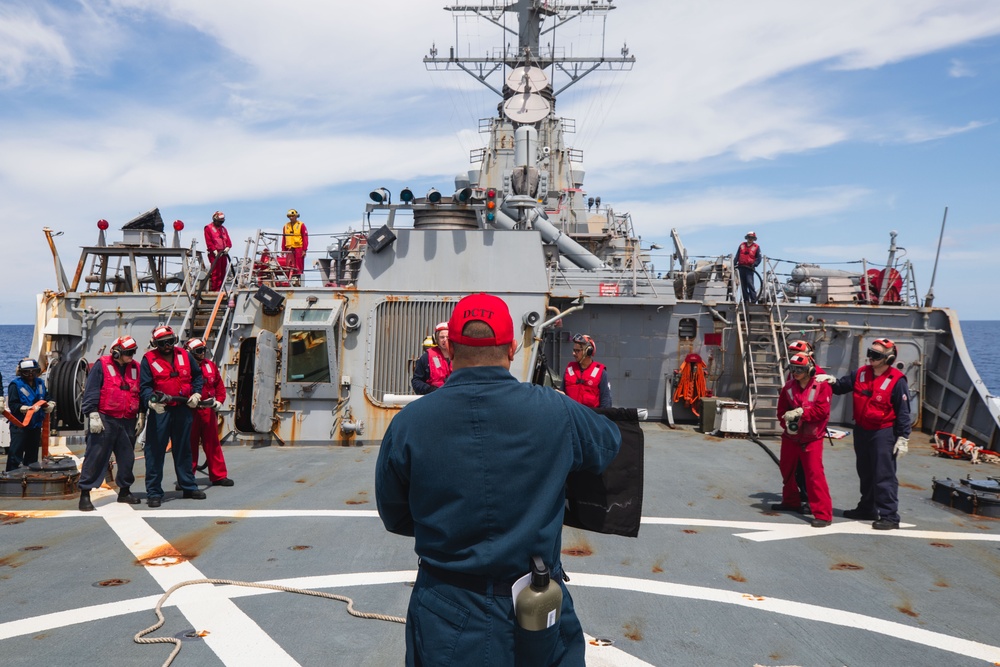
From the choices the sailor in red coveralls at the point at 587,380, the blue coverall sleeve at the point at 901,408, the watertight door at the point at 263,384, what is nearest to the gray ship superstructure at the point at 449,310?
the watertight door at the point at 263,384

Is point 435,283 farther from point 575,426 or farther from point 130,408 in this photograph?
point 575,426

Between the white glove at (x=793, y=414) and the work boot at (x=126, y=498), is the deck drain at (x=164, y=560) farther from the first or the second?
the white glove at (x=793, y=414)

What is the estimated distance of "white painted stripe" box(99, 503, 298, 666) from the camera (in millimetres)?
3402

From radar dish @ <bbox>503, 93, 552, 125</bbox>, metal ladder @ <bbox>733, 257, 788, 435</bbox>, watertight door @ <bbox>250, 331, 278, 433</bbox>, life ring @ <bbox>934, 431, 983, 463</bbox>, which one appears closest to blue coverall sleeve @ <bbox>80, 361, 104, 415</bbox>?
watertight door @ <bbox>250, 331, 278, 433</bbox>

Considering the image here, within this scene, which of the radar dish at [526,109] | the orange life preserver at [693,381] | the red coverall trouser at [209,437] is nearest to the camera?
the red coverall trouser at [209,437]

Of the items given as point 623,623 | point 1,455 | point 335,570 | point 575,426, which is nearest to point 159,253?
point 1,455

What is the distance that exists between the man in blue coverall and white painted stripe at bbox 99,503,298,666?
1.58m

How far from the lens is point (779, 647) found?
3.61 metres

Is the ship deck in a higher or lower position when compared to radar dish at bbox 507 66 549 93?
lower

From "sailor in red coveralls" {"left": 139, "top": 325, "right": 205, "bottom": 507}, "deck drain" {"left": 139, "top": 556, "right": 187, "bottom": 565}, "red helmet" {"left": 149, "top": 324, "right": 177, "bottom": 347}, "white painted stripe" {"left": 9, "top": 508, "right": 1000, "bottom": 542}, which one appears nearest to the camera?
"deck drain" {"left": 139, "top": 556, "right": 187, "bottom": 565}

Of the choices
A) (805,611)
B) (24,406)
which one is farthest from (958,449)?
(24,406)

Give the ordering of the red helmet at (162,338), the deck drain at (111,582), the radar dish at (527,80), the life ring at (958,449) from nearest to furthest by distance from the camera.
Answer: the deck drain at (111,582) < the red helmet at (162,338) < the life ring at (958,449) < the radar dish at (527,80)

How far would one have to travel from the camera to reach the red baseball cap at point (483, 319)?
2149mm

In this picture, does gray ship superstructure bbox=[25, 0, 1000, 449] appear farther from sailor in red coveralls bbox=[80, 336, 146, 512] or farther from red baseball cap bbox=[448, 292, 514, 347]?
red baseball cap bbox=[448, 292, 514, 347]
